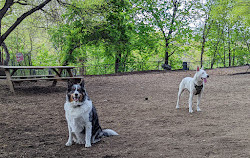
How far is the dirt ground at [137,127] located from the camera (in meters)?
3.85

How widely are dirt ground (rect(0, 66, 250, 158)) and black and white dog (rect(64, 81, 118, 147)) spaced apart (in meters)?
0.20

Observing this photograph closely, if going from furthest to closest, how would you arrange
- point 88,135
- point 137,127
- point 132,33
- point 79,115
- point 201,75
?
point 132,33 → point 201,75 → point 137,127 → point 88,135 → point 79,115

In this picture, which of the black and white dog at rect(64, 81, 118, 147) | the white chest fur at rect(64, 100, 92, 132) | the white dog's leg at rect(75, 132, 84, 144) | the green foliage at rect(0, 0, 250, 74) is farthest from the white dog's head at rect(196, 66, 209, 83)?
the green foliage at rect(0, 0, 250, 74)

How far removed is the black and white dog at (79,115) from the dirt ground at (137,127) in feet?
0.64

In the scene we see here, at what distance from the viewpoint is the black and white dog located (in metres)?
4.04

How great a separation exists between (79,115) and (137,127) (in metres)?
1.81

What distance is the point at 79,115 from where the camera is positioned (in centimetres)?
405

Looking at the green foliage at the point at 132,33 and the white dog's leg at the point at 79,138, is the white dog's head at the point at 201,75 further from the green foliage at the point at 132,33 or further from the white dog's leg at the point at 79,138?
the green foliage at the point at 132,33

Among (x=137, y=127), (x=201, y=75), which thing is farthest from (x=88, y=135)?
(x=201, y=75)

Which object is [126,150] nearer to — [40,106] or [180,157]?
[180,157]

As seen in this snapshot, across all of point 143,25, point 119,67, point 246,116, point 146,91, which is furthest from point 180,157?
point 143,25

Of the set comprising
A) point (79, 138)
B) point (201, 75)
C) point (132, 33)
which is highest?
point (132, 33)

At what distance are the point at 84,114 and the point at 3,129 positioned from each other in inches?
89.6

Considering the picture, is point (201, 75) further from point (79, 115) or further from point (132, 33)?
point (132, 33)
